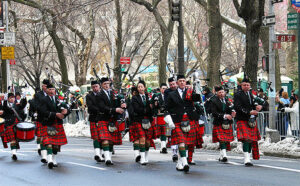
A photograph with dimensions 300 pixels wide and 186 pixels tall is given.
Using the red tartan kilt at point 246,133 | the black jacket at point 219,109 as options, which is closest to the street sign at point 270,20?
the black jacket at point 219,109

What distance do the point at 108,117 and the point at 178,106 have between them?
7.75ft

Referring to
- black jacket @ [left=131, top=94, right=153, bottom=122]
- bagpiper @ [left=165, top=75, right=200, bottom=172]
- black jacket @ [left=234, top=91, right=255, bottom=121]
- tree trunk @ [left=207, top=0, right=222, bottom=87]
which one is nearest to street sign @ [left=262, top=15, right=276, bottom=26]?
black jacket @ [left=234, top=91, right=255, bottom=121]

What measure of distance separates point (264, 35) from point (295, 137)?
1022 cm

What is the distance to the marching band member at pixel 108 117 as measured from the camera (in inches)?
548

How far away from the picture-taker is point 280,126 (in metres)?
17.8

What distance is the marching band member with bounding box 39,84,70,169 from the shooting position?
1359 centimetres

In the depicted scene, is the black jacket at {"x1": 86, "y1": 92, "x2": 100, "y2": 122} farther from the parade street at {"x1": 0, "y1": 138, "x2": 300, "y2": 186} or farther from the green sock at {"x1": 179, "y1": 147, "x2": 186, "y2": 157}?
the green sock at {"x1": 179, "y1": 147, "x2": 186, "y2": 157}

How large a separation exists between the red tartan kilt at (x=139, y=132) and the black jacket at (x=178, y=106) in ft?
5.83

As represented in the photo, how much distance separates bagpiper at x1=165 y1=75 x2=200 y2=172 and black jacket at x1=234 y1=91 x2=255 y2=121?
132 centimetres

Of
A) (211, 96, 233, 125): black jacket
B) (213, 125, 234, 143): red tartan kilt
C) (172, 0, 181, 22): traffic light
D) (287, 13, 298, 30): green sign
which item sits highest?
(172, 0, 181, 22): traffic light

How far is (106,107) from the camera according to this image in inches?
549

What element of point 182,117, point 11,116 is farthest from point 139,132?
point 11,116

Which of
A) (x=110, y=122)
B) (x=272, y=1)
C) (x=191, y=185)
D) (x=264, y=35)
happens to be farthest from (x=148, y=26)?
(x=191, y=185)

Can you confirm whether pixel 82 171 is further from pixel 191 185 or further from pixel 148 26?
pixel 148 26
